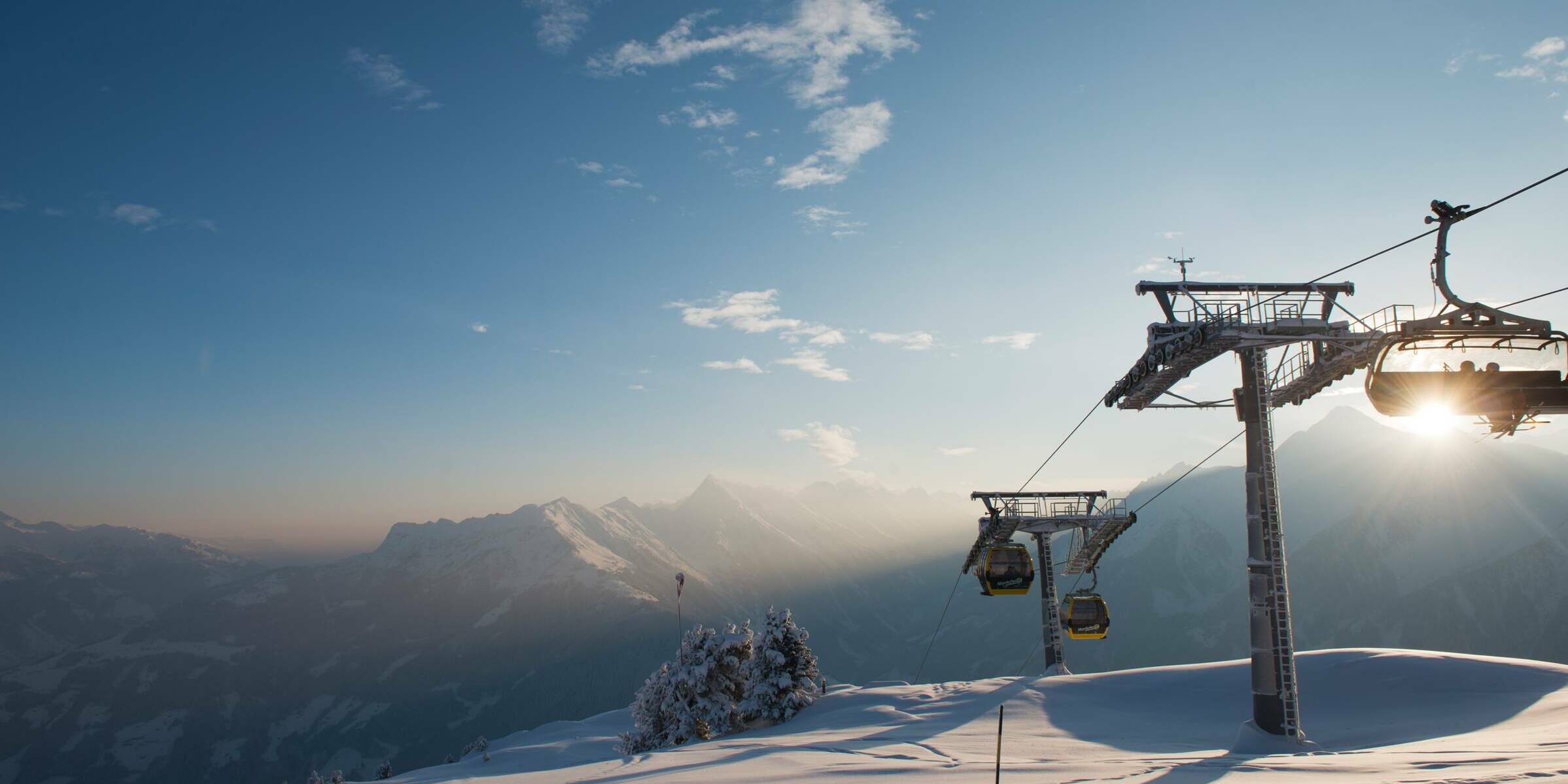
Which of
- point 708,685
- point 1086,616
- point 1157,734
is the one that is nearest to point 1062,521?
point 1086,616

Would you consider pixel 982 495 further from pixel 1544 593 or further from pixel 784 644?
pixel 1544 593

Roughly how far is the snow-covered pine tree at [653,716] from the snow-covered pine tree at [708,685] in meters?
0.50

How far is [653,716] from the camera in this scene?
47.0 meters

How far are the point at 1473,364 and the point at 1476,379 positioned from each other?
0.23 metres

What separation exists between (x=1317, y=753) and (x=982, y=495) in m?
22.4

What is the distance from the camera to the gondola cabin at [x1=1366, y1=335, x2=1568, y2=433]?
1220 centimetres

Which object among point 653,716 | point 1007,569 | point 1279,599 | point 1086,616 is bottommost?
point 653,716

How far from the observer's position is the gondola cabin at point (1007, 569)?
113 feet

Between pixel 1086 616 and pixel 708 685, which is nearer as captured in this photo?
pixel 1086 616

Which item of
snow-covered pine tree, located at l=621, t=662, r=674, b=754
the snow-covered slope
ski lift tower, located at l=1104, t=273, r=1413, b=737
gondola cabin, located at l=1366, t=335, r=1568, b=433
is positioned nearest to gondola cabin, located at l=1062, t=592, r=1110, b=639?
the snow-covered slope

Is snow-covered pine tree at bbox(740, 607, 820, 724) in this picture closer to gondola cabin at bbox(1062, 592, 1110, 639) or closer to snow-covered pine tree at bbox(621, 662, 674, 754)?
snow-covered pine tree at bbox(621, 662, 674, 754)

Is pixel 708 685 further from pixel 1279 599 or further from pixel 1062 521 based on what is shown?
pixel 1279 599

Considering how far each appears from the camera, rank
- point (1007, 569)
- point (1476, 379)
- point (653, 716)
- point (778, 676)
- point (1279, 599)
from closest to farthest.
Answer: point (1476, 379) → point (1279, 599) → point (1007, 569) → point (778, 676) → point (653, 716)

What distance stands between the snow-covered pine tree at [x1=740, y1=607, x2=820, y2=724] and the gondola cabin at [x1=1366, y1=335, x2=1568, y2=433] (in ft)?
119
